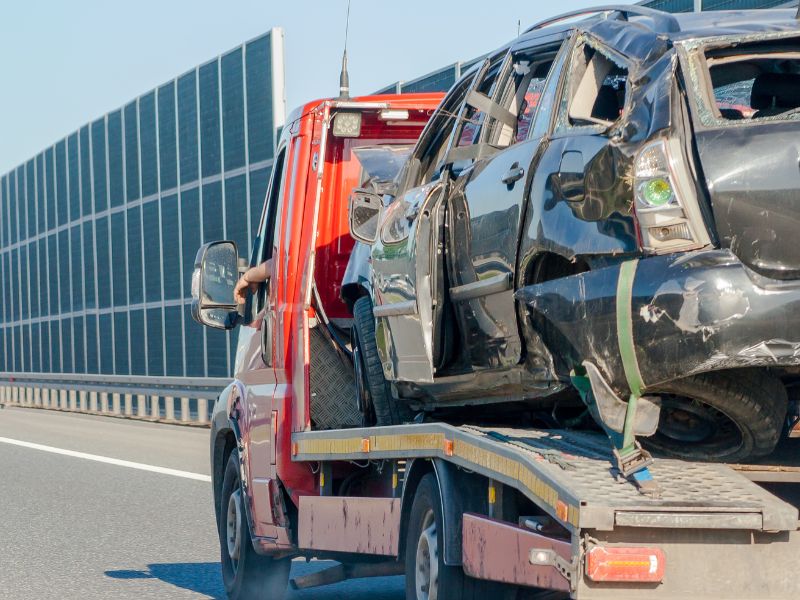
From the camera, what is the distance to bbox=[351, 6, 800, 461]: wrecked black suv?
4.54 m

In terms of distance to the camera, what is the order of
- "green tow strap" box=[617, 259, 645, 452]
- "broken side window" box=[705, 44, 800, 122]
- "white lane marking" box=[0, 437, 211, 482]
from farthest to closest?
"white lane marking" box=[0, 437, 211, 482] → "broken side window" box=[705, 44, 800, 122] → "green tow strap" box=[617, 259, 645, 452]

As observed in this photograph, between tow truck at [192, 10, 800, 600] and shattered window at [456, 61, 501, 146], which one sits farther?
shattered window at [456, 61, 501, 146]

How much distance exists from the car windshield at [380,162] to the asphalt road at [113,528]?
2.39m

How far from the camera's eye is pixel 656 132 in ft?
15.6

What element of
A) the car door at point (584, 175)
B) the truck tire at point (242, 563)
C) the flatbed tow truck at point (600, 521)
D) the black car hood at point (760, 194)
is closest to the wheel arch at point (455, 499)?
the flatbed tow truck at point (600, 521)

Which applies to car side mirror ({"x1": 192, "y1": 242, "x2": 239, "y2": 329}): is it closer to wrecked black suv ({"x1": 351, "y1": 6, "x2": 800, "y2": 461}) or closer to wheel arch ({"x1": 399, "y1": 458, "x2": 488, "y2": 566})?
wrecked black suv ({"x1": 351, "y1": 6, "x2": 800, "y2": 461})

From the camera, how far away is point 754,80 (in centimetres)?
526

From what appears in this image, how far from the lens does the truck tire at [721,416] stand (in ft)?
15.6

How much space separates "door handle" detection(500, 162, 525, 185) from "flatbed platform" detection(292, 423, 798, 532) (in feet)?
2.90

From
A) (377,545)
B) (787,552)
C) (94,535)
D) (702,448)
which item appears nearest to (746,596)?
(787,552)

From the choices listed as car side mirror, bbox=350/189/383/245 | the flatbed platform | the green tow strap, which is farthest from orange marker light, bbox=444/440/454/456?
car side mirror, bbox=350/189/383/245

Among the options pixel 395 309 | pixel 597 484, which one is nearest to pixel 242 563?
pixel 395 309

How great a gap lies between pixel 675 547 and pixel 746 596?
0.81ft

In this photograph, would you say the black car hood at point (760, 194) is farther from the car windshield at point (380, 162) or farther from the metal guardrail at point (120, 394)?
the metal guardrail at point (120, 394)
